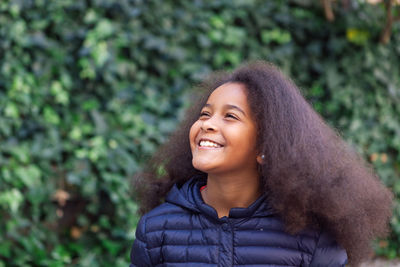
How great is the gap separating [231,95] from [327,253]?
0.65m

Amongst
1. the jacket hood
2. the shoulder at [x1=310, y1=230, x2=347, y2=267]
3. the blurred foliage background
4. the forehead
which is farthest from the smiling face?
the blurred foliage background

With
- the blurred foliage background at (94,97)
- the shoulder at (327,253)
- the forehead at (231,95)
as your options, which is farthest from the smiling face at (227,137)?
the blurred foliage background at (94,97)

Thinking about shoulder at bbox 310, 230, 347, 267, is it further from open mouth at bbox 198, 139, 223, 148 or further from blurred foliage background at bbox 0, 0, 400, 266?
blurred foliage background at bbox 0, 0, 400, 266

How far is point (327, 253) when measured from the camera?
6.35 ft

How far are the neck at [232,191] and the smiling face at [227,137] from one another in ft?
0.14

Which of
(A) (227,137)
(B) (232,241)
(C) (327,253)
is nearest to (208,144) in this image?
(A) (227,137)

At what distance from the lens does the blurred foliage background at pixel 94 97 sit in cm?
357

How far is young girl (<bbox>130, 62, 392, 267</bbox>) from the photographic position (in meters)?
1.94

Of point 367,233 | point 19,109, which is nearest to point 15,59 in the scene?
point 19,109

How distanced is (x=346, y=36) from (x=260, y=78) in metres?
2.99

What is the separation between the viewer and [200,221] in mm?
2049

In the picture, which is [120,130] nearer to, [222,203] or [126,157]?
[126,157]

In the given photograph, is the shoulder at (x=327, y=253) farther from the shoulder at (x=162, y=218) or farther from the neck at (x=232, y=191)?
the shoulder at (x=162, y=218)

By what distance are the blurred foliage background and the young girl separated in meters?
1.64
